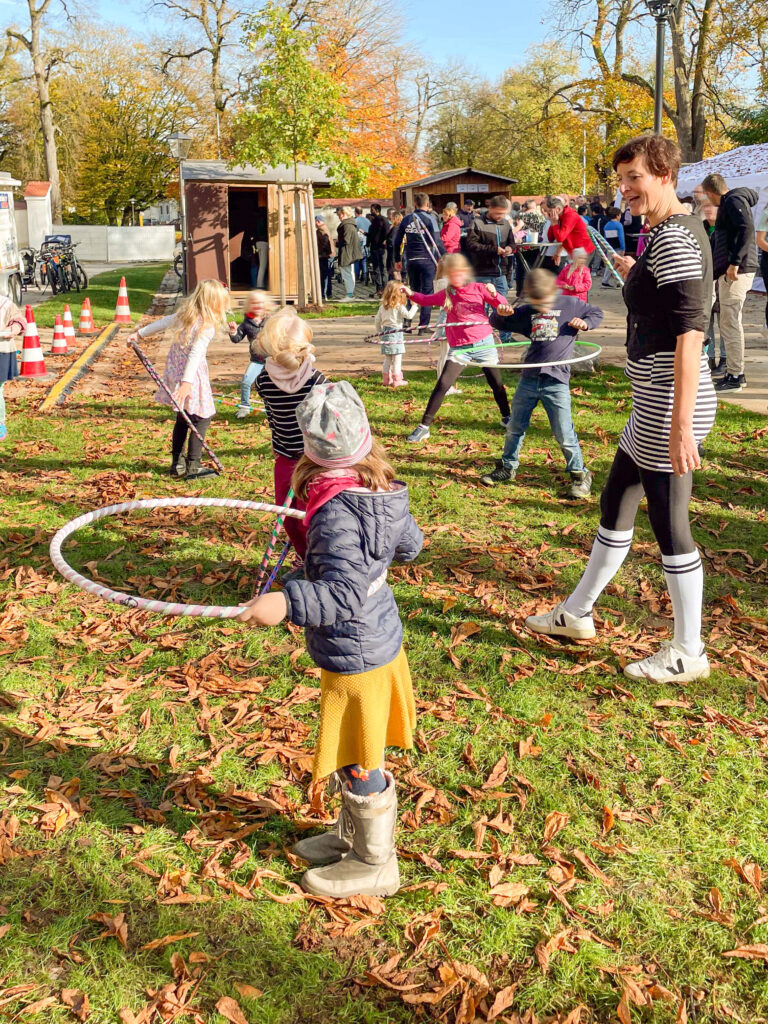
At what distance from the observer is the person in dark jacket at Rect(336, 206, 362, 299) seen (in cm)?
2267

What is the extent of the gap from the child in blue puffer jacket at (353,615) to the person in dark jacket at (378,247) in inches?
864

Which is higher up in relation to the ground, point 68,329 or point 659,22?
point 659,22

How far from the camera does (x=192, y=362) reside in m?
7.61

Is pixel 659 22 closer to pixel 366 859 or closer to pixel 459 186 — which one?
pixel 459 186

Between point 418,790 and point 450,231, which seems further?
point 450,231

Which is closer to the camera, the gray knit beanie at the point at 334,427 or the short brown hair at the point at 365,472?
the gray knit beanie at the point at 334,427

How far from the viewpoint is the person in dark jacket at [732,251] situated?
1020cm

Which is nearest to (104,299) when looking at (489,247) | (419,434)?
(489,247)

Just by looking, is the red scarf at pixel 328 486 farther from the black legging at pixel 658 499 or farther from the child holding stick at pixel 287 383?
the child holding stick at pixel 287 383

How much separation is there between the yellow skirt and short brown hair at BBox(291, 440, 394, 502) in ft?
2.07

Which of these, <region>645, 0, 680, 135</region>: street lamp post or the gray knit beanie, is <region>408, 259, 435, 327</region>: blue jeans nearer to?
<region>645, 0, 680, 135</region>: street lamp post

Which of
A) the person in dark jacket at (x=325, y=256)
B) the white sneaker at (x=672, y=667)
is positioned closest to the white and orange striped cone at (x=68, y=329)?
the person in dark jacket at (x=325, y=256)

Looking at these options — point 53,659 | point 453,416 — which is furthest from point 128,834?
point 453,416

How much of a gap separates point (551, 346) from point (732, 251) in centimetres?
456
